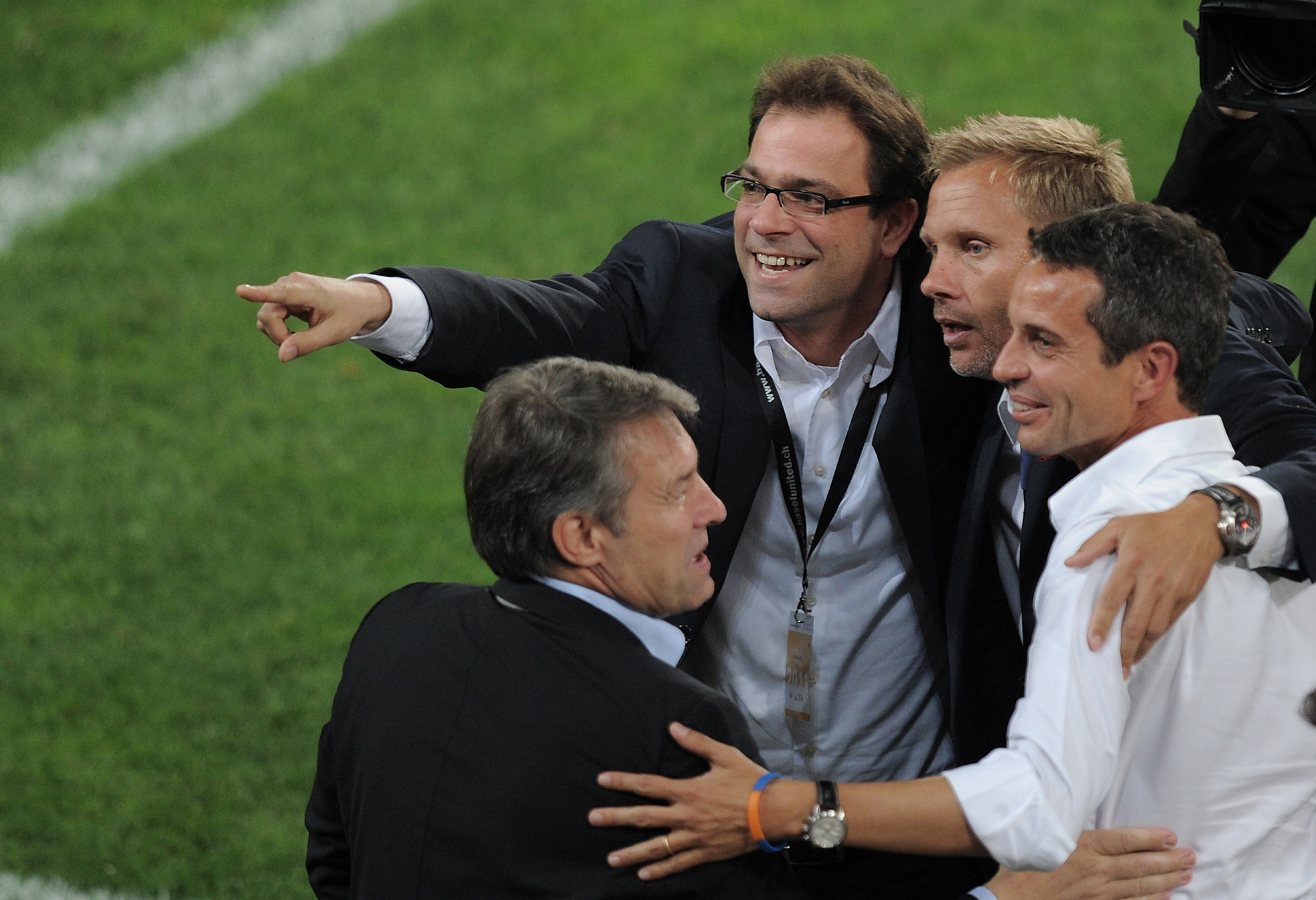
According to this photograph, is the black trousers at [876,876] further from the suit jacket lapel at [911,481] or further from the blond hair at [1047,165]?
the blond hair at [1047,165]

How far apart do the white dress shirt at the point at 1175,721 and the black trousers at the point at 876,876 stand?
38.4 inches

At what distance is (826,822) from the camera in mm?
2006

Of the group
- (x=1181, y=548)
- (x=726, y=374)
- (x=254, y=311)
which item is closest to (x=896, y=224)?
(x=726, y=374)

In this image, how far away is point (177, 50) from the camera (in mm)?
8625

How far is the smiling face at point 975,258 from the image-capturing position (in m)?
2.86

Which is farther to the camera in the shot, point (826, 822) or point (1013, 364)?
point (1013, 364)

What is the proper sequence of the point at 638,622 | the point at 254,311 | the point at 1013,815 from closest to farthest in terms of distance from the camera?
the point at 1013,815, the point at 638,622, the point at 254,311

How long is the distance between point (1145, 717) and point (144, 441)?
489cm

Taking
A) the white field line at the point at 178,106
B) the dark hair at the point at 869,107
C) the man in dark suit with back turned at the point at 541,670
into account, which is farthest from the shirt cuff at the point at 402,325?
the white field line at the point at 178,106

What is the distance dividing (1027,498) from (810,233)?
2.34 feet

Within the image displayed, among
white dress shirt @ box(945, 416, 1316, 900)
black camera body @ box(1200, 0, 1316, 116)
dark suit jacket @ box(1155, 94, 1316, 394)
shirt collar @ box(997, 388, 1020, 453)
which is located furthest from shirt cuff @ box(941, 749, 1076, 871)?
dark suit jacket @ box(1155, 94, 1316, 394)

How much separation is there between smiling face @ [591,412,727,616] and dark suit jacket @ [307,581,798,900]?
0.32ft

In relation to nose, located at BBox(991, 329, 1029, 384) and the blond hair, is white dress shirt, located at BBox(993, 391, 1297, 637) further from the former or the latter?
nose, located at BBox(991, 329, 1029, 384)

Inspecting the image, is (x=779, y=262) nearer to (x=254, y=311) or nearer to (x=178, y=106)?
(x=254, y=311)
